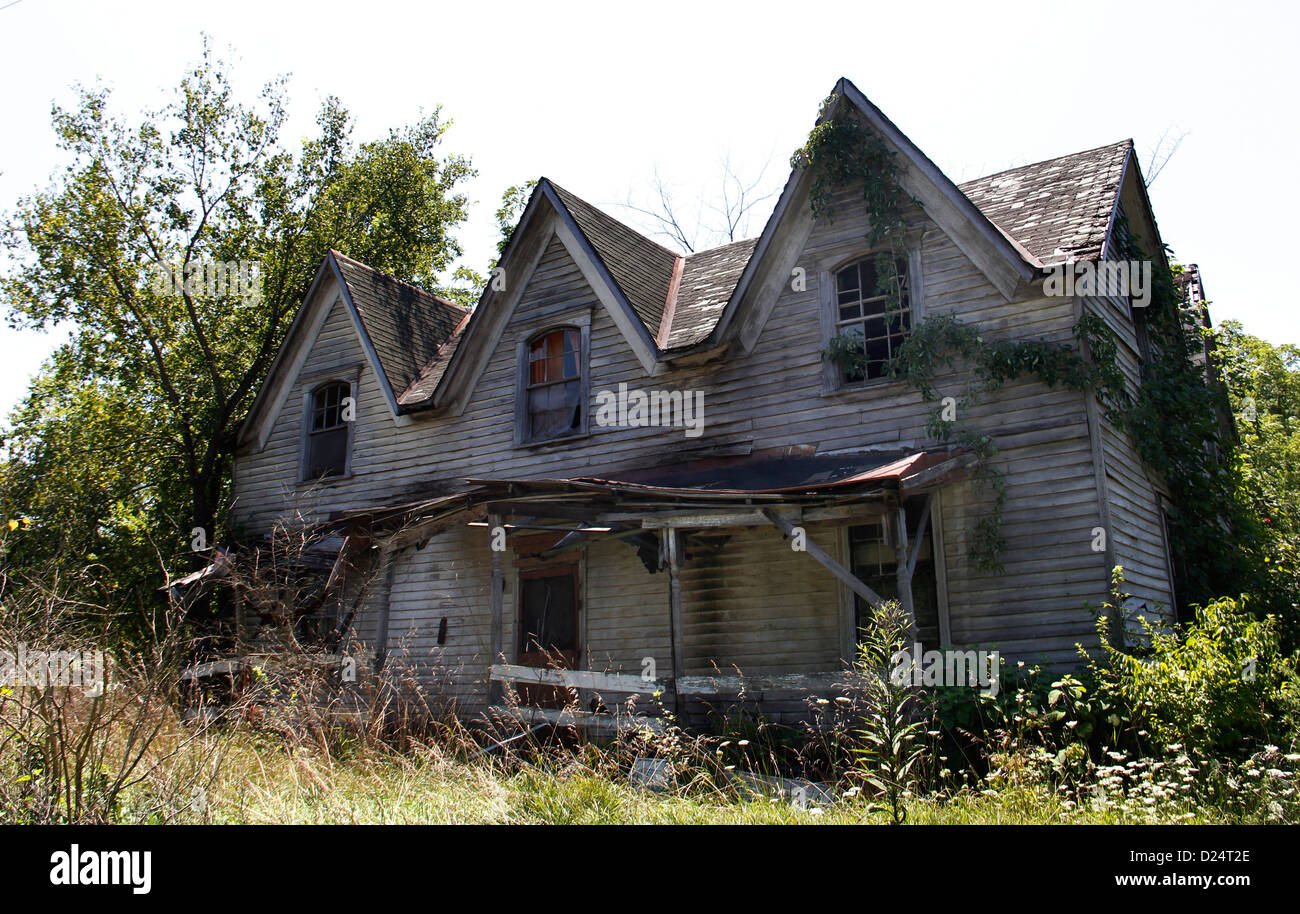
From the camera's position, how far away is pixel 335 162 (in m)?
22.6

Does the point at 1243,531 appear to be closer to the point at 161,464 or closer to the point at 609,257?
the point at 609,257

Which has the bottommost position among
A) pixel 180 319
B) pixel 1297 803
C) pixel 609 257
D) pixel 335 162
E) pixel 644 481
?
pixel 1297 803

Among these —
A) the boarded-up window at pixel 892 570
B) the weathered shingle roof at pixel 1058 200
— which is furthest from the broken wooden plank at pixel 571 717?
the weathered shingle roof at pixel 1058 200

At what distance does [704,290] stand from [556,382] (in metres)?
2.93

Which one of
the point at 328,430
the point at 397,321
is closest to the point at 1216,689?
the point at 328,430

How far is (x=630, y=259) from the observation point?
1496cm

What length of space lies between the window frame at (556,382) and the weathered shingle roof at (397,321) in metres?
2.83

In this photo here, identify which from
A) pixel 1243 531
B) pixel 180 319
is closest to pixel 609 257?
pixel 1243 531

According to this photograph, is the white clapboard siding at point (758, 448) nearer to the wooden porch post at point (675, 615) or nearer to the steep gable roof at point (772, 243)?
the steep gable roof at point (772, 243)

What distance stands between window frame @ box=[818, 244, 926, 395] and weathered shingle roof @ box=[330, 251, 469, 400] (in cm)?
799

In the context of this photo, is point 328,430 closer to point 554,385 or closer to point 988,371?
point 554,385

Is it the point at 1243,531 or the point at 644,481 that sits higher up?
the point at 644,481

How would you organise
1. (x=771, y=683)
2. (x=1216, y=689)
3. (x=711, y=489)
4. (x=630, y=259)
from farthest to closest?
1. (x=630, y=259)
2. (x=711, y=489)
3. (x=771, y=683)
4. (x=1216, y=689)
